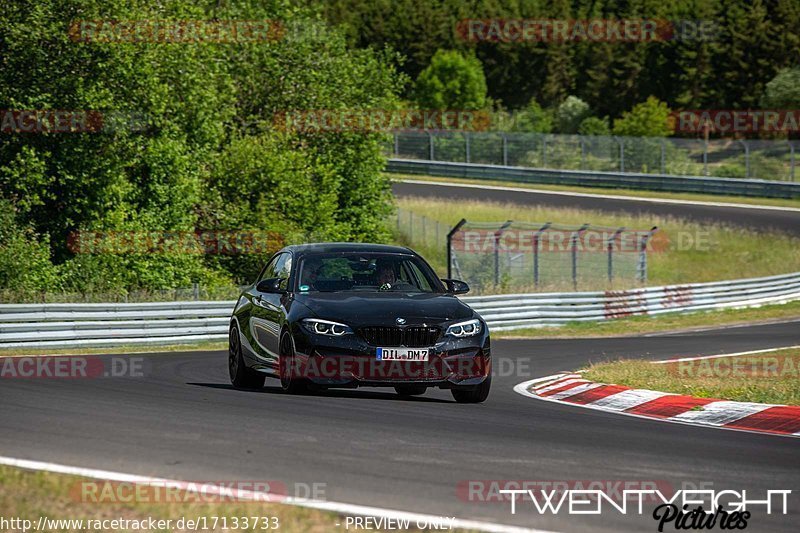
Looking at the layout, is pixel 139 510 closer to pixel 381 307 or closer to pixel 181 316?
pixel 381 307

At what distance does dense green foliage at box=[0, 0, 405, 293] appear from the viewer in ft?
102

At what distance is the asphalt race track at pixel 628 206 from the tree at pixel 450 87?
3920cm

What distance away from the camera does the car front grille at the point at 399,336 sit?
38.1ft

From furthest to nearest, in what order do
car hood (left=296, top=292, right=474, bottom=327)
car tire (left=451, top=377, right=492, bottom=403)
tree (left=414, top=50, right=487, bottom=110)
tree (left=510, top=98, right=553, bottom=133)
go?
tree (left=414, top=50, right=487, bottom=110), tree (left=510, top=98, right=553, bottom=133), car tire (left=451, top=377, right=492, bottom=403), car hood (left=296, top=292, right=474, bottom=327)

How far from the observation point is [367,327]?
1161 cm

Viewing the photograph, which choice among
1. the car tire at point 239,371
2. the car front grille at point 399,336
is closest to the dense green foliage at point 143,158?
the car tire at point 239,371

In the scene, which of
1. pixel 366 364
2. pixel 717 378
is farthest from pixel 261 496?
pixel 717 378

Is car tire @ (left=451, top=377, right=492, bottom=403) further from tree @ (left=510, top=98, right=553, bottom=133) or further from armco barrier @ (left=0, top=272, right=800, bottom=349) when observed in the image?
tree @ (left=510, top=98, right=553, bottom=133)

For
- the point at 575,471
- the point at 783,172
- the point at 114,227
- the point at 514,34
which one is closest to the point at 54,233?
the point at 114,227

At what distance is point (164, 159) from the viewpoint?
109 ft

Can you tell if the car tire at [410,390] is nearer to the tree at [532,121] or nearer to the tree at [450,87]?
the tree at [532,121]

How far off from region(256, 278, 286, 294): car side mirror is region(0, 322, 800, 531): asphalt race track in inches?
41.2

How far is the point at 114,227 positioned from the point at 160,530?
1070 inches

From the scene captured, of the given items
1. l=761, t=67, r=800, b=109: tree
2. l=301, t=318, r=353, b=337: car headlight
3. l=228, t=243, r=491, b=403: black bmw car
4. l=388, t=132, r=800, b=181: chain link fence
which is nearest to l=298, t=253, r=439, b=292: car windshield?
l=228, t=243, r=491, b=403: black bmw car
